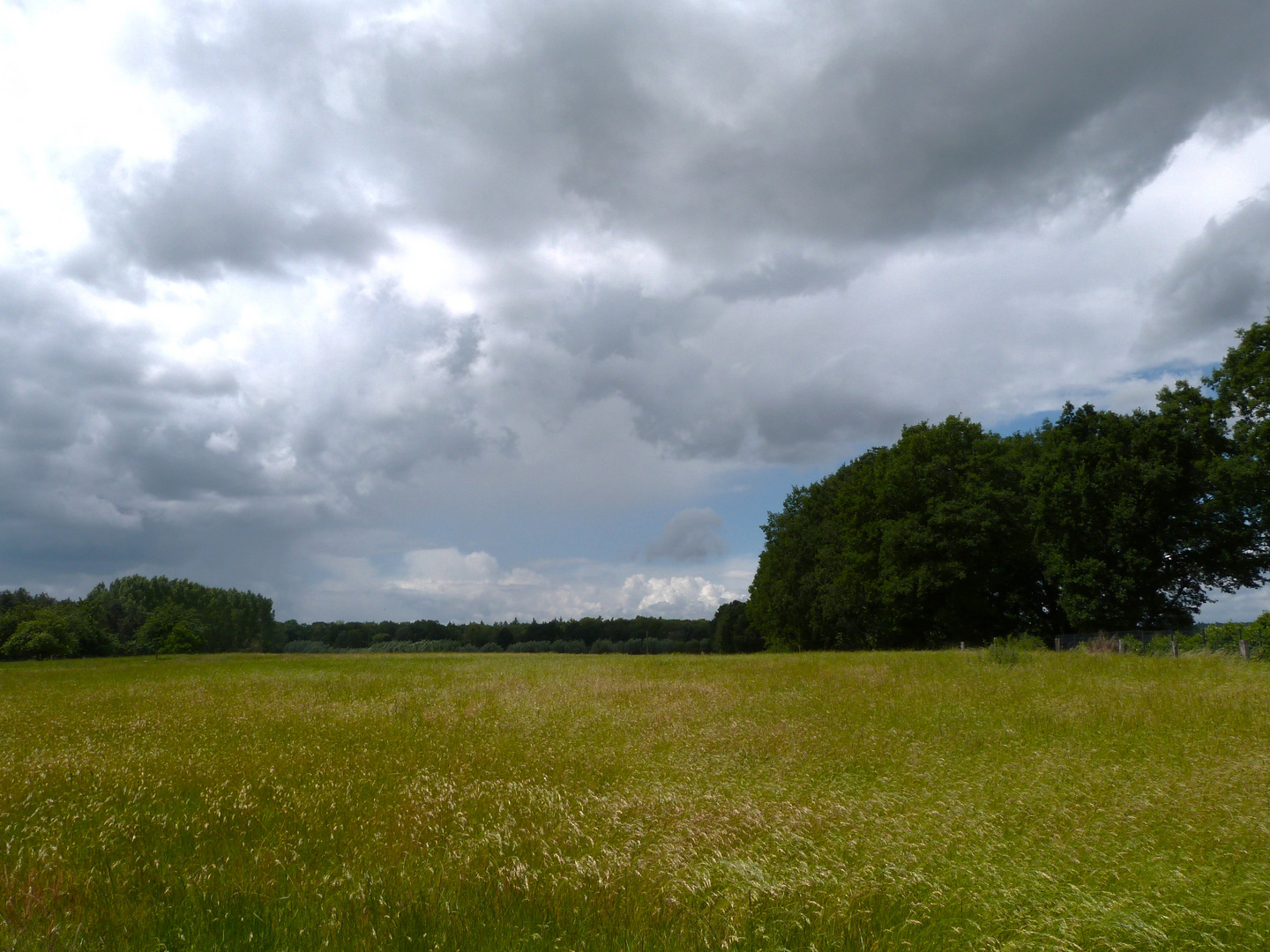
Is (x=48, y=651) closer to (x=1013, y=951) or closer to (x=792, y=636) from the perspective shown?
(x=792, y=636)

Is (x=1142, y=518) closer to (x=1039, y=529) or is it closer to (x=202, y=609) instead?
(x=1039, y=529)

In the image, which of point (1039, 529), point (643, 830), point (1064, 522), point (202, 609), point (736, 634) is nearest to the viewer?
point (643, 830)

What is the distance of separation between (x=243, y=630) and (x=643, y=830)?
501ft

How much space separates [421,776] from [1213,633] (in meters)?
39.1

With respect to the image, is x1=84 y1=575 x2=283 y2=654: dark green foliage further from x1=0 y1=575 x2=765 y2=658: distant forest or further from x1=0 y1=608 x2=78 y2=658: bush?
x1=0 y1=608 x2=78 y2=658: bush

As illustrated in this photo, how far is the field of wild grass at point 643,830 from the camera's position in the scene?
507 cm

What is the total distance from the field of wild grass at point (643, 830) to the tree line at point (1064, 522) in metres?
29.0

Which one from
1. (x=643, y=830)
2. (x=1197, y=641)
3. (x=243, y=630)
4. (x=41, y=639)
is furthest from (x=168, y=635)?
(x=1197, y=641)

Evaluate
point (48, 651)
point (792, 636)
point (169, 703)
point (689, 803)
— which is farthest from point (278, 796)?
point (48, 651)

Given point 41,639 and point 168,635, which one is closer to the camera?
point 41,639

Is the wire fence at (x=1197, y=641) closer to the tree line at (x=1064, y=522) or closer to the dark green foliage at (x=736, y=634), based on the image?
the tree line at (x=1064, y=522)

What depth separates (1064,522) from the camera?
41.6 metres

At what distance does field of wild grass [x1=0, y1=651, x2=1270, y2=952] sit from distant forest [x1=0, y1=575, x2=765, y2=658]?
7024 cm

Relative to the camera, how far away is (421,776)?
9172 millimetres
